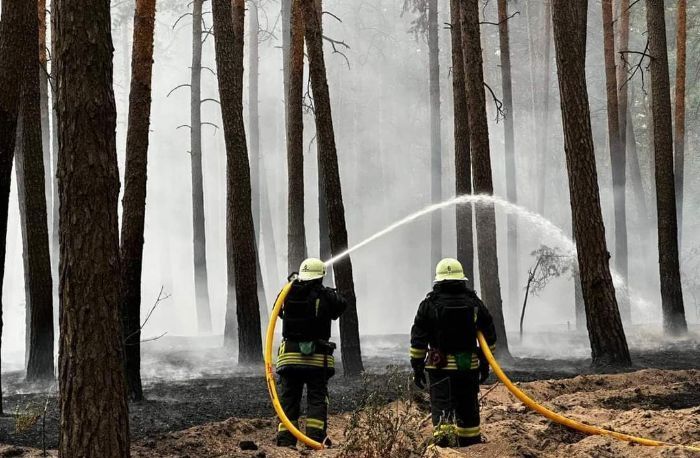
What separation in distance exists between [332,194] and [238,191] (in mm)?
1793

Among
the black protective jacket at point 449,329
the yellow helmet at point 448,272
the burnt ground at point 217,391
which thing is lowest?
the burnt ground at point 217,391

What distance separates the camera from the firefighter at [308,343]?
6.94 meters

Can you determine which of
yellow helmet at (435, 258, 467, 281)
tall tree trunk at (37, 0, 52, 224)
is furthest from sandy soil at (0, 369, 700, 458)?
tall tree trunk at (37, 0, 52, 224)

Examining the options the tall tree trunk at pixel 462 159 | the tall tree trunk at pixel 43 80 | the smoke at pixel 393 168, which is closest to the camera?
the tall tree trunk at pixel 462 159

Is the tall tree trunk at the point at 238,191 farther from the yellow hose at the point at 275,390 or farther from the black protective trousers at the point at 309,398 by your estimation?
the yellow hose at the point at 275,390

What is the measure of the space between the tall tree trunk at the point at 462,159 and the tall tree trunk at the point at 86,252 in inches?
397

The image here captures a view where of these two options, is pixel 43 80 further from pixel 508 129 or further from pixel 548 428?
pixel 508 129

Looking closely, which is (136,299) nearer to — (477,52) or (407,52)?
(477,52)

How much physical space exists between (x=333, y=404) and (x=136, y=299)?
2.67m

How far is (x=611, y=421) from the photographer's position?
23.3 ft

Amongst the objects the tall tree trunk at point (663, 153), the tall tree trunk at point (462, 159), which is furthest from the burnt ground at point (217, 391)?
the tall tree trunk at point (462, 159)

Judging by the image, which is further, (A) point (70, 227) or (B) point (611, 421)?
(B) point (611, 421)

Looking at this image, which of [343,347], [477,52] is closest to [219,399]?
[343,347]

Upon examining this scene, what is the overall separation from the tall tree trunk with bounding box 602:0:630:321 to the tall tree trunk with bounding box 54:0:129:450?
17.8 m
